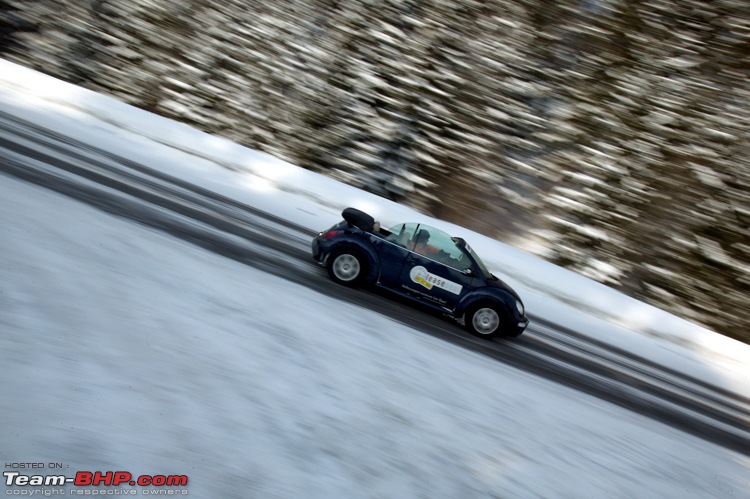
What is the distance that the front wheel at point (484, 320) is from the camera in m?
8.41

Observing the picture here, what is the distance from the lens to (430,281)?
8.45 metres

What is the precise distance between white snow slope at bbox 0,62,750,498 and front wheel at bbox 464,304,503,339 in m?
0.87

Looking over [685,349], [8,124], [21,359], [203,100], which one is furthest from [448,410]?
[203,100]

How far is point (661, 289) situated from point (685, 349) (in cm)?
345

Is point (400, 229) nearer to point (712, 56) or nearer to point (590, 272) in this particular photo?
point (590, 272)

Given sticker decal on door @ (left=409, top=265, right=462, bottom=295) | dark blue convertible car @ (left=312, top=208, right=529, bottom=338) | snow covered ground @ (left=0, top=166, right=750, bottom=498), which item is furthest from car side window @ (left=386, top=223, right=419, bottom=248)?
snow covered ground @ (left=0, top=166, right=750, bottom=498)

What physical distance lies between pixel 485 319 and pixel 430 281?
95 centimetres

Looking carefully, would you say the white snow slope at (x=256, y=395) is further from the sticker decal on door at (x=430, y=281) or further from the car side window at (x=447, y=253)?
the car side window at (x=447, y=253)

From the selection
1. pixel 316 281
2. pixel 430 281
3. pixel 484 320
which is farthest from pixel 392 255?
pixel 484 320

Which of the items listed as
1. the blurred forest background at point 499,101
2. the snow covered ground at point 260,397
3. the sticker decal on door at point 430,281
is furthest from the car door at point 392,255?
the blurred forest background at point 499,101

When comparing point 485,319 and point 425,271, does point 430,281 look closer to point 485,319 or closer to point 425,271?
point 425,271

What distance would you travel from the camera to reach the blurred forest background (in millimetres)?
14180

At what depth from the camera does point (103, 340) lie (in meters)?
5.04

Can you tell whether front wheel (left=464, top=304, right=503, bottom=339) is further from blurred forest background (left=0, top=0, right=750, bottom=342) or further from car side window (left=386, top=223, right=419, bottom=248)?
blurred forest background (left=0, top=0, right=750, bottom=342)
